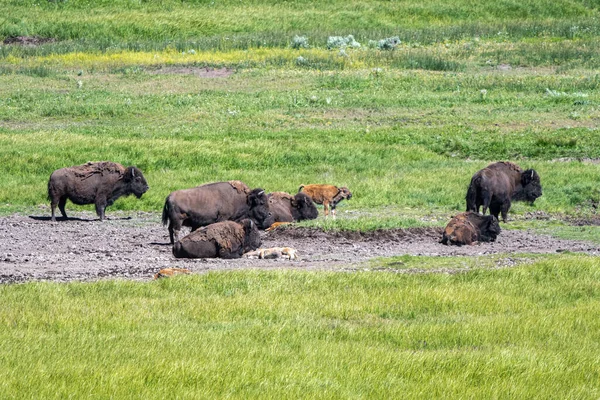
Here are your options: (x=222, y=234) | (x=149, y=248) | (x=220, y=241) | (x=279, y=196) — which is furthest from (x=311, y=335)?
(x=279, y=196)

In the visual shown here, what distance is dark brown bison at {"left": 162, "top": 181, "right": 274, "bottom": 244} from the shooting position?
17.4m

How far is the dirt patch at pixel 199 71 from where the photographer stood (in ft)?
151

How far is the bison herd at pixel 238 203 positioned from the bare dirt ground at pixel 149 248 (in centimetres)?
38

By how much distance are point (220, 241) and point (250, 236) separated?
0.56 m

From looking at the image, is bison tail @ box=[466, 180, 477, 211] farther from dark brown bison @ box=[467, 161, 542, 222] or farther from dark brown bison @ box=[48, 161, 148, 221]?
dark brown bison @ box=[48, 161, 148, 221]

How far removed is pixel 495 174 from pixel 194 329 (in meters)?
10.5

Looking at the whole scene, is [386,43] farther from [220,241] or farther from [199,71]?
[220,241]

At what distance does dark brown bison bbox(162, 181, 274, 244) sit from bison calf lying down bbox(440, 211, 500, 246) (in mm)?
3495

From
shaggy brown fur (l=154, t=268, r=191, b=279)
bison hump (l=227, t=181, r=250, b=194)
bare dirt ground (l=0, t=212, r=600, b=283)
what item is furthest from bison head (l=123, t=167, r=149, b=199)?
shaggy brown fur (l=154, t=268, r=191, b=279)

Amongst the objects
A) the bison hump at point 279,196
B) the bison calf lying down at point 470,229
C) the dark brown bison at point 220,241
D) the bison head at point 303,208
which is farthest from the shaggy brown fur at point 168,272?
the bison head at point 303,208

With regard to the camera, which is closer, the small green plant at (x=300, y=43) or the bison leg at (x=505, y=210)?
the bison leg at (x=505, y=210)

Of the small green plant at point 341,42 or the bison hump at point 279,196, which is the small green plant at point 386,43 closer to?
the small green plant at point 341,42

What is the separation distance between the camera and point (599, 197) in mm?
21281

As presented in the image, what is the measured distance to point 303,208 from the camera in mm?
20359
